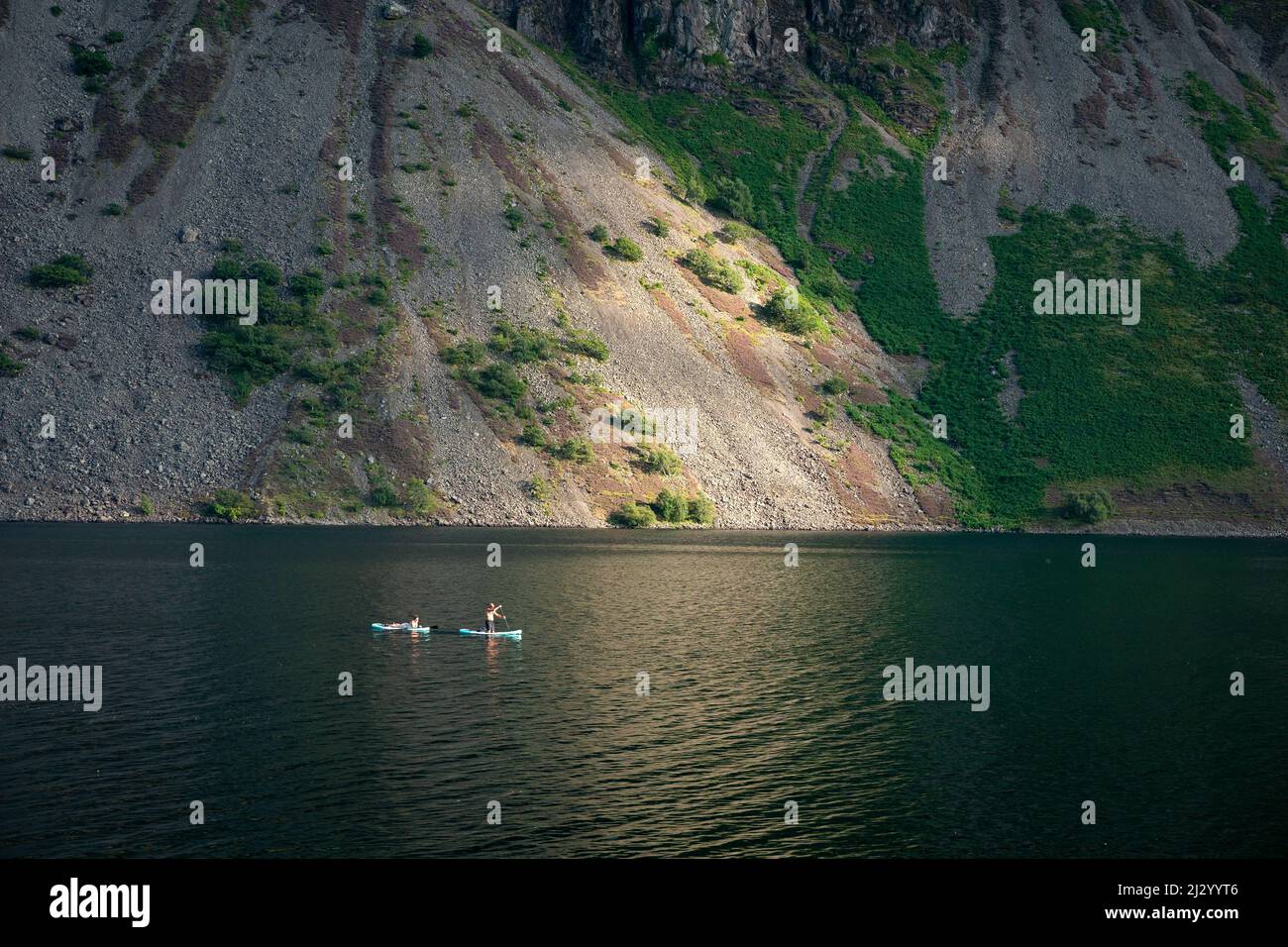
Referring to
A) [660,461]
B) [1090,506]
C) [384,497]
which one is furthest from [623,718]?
[1090,506]

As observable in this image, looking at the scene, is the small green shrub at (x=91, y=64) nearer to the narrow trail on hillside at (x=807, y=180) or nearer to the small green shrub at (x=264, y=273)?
the small green shrub at (x=264, y=273)

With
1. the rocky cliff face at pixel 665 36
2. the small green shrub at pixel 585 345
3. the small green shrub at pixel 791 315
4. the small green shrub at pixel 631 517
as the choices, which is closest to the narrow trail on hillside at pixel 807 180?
the rocky cliff face at pixel 665 36

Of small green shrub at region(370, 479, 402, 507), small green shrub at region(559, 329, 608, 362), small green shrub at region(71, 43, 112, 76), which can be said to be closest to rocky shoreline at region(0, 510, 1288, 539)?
small green shrub at region(370, 479, 402, 507)

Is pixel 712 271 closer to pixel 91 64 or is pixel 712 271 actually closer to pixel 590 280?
pixel 590 280

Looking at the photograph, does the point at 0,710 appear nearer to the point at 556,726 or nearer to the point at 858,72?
the point at 556,726
